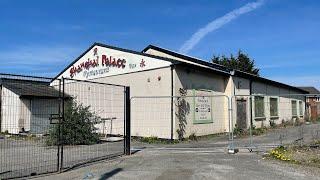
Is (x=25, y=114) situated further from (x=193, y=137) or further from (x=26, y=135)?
(x=193, y=137)

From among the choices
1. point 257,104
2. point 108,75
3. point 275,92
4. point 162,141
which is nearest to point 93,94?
point 108,75

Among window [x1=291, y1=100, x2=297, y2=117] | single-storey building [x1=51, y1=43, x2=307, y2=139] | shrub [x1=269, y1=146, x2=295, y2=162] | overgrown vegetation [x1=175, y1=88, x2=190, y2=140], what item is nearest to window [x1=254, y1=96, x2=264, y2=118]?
single-storey building [x1=51, y1=43, x2=307, y2=139]

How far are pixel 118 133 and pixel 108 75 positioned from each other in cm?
419

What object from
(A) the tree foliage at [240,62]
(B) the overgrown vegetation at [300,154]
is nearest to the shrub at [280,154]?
(B) the overgrown vegetation at [300,154]

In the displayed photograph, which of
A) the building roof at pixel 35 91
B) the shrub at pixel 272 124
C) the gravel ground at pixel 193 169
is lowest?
the gravel ground at pixel 193 169

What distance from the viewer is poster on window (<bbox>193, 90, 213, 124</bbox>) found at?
2250 cm

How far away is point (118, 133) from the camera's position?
23.9 m

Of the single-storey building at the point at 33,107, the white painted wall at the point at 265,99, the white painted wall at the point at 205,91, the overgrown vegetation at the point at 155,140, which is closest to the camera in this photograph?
the single-storey building at the point at 33,107

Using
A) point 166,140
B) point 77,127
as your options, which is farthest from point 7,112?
point 166,140

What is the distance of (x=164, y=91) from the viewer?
2180cm

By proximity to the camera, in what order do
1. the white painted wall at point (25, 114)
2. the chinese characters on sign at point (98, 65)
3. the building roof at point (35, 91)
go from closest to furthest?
the building roof at point (35, 91) < the white painted wall at point (25, 114) < the chinese characters on sign at point (98, 65)

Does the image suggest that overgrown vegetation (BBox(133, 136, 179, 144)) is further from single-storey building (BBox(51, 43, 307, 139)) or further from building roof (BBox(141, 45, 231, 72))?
building roof (BBox(141, 45, 231, 72))

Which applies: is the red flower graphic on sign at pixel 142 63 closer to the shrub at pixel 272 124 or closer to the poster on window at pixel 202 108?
the poster on window at pixel 202 108

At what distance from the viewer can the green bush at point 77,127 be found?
18.3 m
